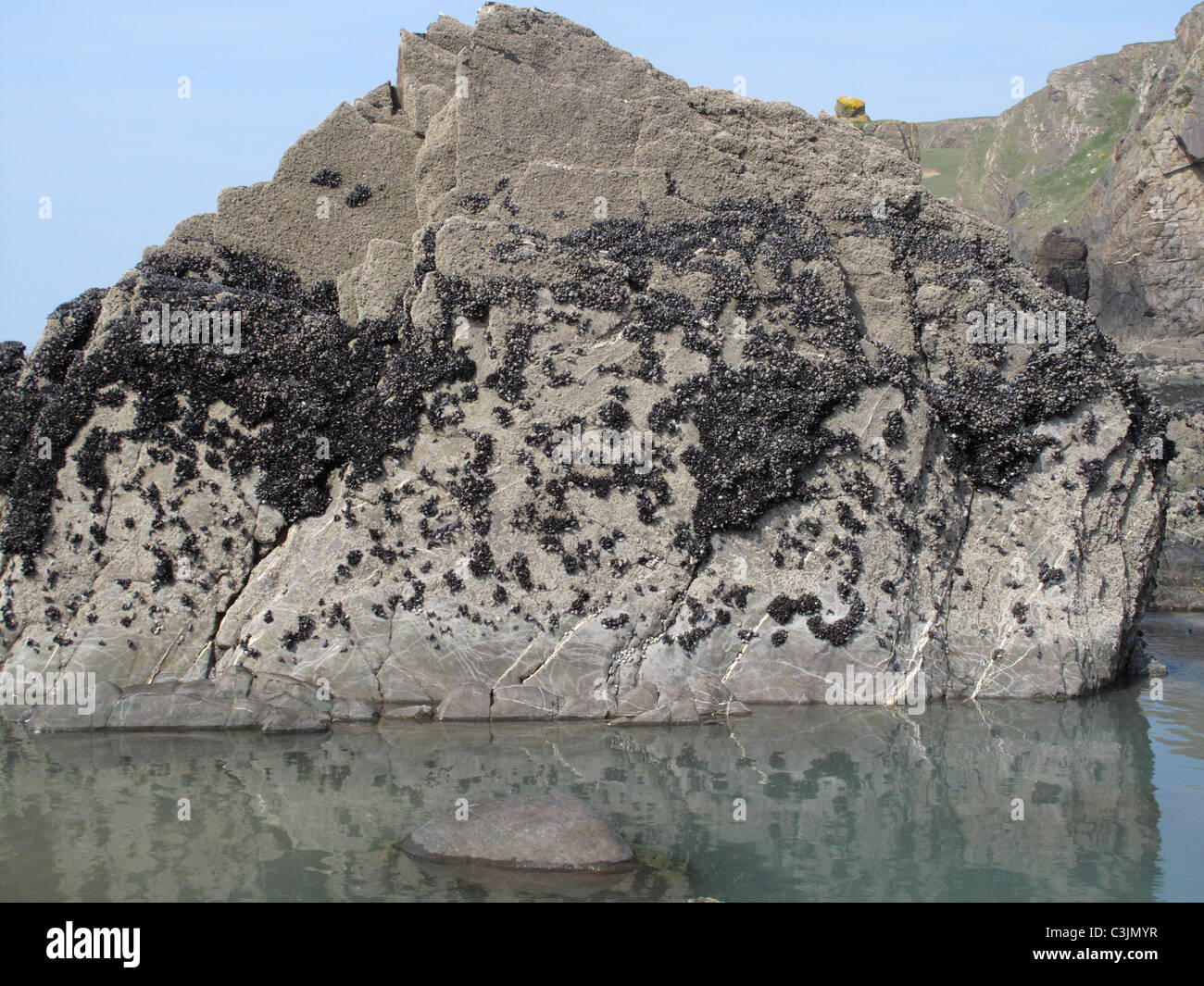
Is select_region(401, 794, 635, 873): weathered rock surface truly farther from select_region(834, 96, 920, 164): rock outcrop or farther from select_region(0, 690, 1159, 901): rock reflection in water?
select_region(834, 96, 920, 164): rock outcrop

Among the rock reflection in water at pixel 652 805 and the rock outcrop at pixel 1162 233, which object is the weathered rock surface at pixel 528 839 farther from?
the rock outcrop at pixel 1162 233

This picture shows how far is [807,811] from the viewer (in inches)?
259

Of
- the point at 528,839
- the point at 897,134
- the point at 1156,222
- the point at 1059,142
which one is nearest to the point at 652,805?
the point at 528,839

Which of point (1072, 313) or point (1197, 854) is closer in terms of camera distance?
point (1197, 854)

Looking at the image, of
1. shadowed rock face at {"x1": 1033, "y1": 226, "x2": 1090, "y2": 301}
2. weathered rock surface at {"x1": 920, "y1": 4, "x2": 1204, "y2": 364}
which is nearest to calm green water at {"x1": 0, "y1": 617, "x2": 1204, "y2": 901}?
weathered rock surface at {"x1": 920, "y1": 4, "x2": 1204, "y2": 364}

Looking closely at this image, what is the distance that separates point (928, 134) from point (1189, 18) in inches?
2098

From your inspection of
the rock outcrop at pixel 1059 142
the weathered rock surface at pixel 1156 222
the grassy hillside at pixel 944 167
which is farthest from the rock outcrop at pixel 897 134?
the grassy hillside at pixel 944 167

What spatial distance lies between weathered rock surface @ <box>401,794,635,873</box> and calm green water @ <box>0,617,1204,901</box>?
14 centimetres

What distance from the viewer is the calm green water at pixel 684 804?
541 centimetres

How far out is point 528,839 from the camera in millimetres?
5742

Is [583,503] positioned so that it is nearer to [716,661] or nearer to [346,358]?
[716,661]

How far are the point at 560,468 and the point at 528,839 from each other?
4.25m

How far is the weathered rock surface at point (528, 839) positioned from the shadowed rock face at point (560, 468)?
9.27 ft
